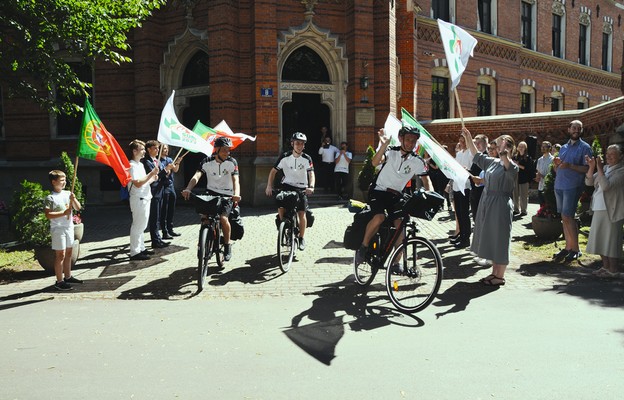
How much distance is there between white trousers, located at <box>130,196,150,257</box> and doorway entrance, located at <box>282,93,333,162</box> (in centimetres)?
836

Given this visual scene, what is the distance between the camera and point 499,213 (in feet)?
21.2

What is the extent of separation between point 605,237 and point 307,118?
35.7 feet

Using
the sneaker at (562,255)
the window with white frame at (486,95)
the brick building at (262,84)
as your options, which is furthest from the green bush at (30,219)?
the window with white frame at (486,95)

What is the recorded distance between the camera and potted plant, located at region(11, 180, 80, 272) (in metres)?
7.00

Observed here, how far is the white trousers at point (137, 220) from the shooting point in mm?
7980

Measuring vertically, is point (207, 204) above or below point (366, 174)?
below

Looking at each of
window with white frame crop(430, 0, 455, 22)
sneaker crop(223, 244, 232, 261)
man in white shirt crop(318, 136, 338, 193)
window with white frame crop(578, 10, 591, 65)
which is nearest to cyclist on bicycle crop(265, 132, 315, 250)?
sneaker crop(223, 244, 232, 261)

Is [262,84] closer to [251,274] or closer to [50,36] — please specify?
[50,36]

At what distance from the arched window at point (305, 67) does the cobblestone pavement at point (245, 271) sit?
279 inches

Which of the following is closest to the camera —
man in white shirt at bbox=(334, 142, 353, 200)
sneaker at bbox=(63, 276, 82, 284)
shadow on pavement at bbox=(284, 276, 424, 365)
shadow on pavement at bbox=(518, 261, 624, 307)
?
shadow on pavement at bbox=(284, 276, 424, 365)

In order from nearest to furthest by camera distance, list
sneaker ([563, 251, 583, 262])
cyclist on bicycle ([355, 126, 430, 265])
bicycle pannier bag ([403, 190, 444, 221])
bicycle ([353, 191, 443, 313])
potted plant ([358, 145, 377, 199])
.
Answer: bicycle ([353, 191, 443, 313]) → bicycle pannier bag ([403, 190, 444, 221]) → cyclist on bicycle ([355, 126, 430, 265]) → sneaker ([563, 251, 583, 262]) → potted plant ([358, 145, 377, 199])

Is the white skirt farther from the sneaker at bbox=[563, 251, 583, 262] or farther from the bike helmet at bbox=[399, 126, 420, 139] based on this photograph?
Result: the bike helmet at bbox=[399, 126, 420, 139]

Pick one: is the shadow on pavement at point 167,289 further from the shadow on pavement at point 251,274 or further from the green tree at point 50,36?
the green tree at point 50,36

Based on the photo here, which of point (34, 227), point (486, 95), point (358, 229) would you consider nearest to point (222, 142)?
point (358, 229)
